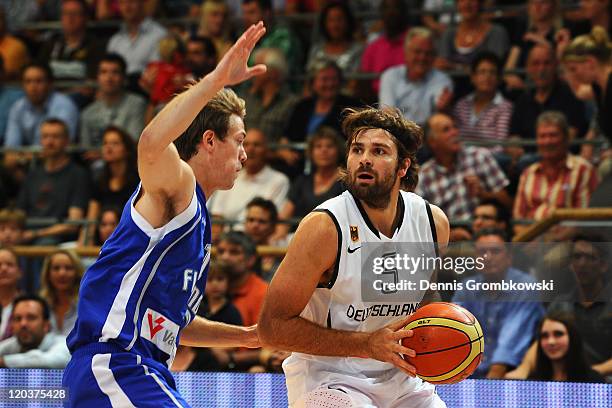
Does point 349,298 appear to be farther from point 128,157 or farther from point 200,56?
point 200,56

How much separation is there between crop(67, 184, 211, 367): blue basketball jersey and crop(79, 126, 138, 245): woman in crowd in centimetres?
530

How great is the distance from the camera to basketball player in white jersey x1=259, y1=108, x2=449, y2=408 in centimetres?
486

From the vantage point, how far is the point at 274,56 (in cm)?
1044

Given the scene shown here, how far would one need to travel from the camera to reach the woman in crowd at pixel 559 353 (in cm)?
629

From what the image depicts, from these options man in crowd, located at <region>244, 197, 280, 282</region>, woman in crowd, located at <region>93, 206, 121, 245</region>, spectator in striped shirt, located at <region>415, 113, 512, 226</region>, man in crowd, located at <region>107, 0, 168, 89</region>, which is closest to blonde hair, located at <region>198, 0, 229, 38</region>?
man in crowd, located at <region>107, 0, 168, 89</region>

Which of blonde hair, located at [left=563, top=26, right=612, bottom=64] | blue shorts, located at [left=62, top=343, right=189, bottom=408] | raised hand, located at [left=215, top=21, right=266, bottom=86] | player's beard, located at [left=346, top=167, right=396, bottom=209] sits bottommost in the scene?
blue shorts, located at [left=62, top=343, right=189, bottom=408]

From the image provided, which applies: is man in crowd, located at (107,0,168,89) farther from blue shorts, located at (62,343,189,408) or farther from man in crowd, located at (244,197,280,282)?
blue shorts, located at (62,343,189,408)

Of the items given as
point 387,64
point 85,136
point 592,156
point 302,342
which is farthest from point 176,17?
point 302,342

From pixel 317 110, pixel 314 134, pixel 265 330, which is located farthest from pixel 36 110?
pixel 265 330

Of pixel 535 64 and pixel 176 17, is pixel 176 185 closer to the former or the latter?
pixel 535 64

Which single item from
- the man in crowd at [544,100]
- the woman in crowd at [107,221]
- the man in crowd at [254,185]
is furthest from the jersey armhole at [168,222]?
the man in crowd at [544,100]

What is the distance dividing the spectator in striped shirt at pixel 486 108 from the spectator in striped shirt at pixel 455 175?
1.84ft

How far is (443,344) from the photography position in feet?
15.4

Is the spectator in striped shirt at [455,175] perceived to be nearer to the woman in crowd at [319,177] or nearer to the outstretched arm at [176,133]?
the woman in crowd at [319,177]
